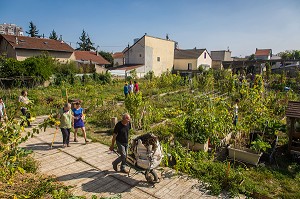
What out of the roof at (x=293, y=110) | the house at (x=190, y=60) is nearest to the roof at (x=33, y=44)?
the house at (x=190, y=60)

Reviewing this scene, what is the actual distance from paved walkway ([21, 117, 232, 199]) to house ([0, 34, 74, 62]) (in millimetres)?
25211

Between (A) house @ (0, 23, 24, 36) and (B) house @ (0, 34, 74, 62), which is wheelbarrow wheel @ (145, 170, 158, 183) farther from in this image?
(A) house @ (0, 23, 24, 36)

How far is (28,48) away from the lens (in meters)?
27.5

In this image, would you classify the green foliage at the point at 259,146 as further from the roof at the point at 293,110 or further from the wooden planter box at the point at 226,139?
the roof at the point at 293,110

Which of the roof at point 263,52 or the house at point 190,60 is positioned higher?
the roof at point 263,52

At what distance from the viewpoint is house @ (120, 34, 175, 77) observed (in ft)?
111

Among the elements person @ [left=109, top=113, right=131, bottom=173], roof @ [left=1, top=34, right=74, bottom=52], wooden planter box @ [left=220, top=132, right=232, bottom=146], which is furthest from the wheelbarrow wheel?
roof @ [left=1, top=34, right=74, bottom=52]

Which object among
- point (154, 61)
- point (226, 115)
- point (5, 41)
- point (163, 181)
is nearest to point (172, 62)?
point (154, 61)

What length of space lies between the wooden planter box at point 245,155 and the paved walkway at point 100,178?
169 centimetres

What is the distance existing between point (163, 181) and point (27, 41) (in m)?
31.5

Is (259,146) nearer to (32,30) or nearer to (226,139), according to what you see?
(226,139)

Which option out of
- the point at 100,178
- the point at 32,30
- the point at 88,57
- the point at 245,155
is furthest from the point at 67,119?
the point at 32,30

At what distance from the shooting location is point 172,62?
39375 millimetres

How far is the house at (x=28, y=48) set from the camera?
2703cm
